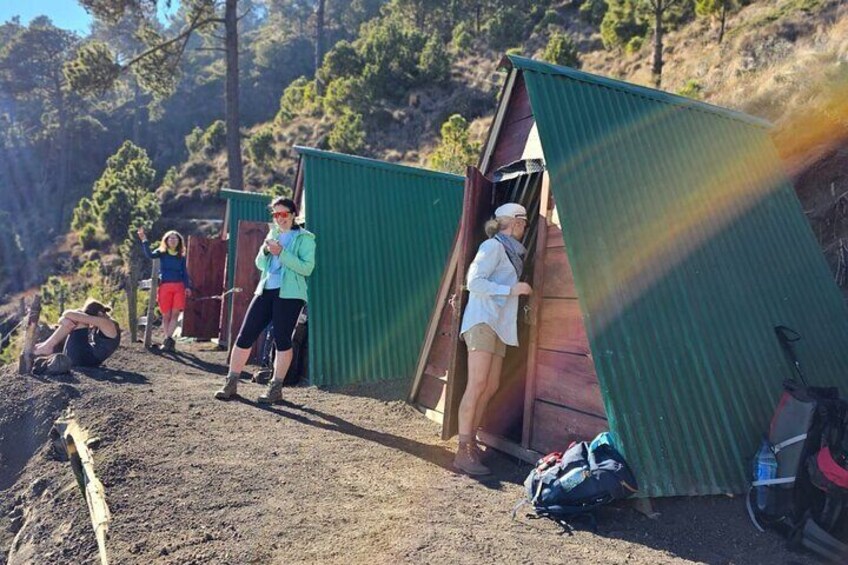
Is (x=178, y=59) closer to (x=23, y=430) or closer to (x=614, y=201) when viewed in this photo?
(x=23, y=430)

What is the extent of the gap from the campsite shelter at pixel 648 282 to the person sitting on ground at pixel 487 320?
389 mm

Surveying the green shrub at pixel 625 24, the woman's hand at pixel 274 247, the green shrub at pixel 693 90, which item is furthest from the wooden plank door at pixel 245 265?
the green shrub at pixel 625 24

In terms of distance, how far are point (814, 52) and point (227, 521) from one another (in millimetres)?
11663

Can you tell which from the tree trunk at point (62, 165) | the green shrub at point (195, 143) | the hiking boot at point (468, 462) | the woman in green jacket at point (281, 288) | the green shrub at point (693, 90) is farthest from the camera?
the tree trunk at point (62, 165)

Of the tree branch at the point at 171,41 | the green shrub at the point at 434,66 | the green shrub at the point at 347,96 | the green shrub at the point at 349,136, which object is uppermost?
the green shrub at the point at 434,66

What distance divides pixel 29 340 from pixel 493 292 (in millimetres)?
5947

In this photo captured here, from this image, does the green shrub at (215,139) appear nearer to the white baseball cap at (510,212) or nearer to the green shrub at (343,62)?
the green shrub at (343,62)

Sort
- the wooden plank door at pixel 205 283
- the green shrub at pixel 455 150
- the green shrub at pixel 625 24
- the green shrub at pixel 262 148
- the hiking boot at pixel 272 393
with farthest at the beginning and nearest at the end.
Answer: the green shrub at pixel 262 148
the green shrub at pixel 625 24
the green shrub at pixel 455 150
the wooden plank door at pixel 205 283
the hiking boot at pixel 272 393

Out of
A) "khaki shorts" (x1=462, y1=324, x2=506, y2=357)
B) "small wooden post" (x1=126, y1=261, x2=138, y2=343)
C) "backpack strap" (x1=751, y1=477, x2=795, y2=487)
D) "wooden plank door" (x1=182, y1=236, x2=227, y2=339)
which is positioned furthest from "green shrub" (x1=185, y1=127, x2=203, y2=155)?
"backpack strap" (x1=751, y1=477, x2=795, y2=487)

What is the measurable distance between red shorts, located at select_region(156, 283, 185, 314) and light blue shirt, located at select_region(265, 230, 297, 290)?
4.61m

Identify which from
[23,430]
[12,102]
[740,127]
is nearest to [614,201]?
[740,127]

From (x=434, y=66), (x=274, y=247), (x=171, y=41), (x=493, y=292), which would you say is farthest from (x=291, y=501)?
(x=434, y=66)

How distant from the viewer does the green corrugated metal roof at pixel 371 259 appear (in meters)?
7.34

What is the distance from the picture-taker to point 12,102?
52625 mm
